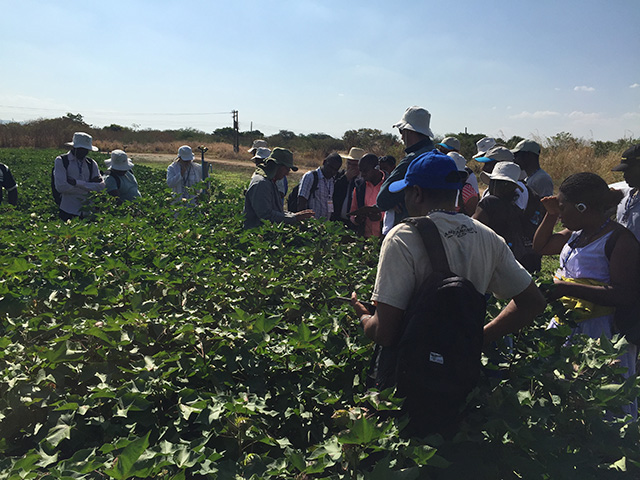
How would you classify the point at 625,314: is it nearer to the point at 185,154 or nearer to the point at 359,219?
the point at 359,219

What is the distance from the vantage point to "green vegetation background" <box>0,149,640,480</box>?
173 centimetres

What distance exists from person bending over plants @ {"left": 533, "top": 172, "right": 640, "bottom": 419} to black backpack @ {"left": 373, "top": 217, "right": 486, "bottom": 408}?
51.9 inches

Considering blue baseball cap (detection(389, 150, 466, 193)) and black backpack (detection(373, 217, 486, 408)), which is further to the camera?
blue baseball cap (detection(389, 150, 466, 193))

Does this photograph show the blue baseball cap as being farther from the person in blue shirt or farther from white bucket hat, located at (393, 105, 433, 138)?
the person in blue shirt

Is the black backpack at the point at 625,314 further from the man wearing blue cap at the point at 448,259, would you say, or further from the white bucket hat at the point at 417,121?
the white bucket hat at the point at 417,121

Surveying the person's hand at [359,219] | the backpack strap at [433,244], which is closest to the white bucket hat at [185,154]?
the person's hand at [359,219]

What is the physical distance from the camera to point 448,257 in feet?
6.49

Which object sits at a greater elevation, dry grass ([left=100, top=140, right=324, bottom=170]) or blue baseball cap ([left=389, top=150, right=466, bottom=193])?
dry grass ([left=100, top=140, right=324, bottom=170])

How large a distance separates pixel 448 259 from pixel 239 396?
3.58 feet

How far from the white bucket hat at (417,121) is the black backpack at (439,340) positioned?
Result: 2385 mm

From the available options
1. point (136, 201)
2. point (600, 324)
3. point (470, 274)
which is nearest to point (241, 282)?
point (470, 274)

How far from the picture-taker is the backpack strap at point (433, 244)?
1.89 metres

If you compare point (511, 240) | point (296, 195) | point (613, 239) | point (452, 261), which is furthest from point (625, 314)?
point (296, 195)

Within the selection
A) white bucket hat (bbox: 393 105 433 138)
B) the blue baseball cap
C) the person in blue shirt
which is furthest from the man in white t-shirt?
the person in blue shirt
